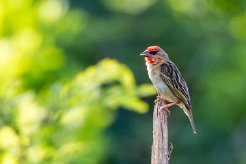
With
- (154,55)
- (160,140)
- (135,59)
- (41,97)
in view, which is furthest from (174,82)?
(135,59)

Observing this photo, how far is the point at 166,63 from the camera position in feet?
32.6

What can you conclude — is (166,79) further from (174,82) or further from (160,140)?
(160,140)

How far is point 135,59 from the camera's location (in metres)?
27.0

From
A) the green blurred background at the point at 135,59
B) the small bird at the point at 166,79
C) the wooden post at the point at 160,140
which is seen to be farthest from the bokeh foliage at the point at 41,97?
the wooden post at the point at 160,140

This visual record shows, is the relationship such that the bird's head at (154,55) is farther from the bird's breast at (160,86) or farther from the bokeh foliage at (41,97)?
the bokeh foliage at (41,97)

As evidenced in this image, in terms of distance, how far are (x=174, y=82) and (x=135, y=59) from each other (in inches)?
679

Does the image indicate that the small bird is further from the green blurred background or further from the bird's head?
the green blurred background

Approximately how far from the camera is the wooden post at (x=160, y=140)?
6.83 meters

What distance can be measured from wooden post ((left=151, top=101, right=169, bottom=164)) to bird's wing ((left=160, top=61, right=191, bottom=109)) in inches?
77.8

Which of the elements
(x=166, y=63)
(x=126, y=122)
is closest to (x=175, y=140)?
(x=126, y=122)

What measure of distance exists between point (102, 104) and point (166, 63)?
80cm

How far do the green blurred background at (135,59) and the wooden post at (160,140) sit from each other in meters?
2.25

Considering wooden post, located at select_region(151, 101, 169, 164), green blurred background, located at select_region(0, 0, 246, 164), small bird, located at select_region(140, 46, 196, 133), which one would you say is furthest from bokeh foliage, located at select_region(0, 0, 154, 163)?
wooden post, located at select_region(151, 101, 169, 164)

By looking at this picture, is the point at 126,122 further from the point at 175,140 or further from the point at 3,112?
the point at 3,112
